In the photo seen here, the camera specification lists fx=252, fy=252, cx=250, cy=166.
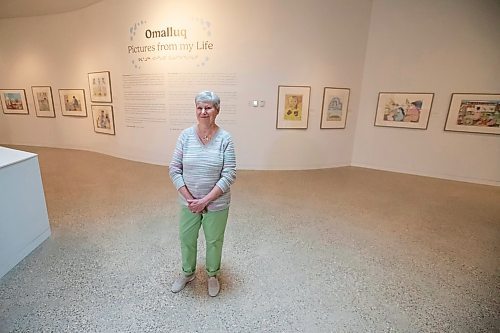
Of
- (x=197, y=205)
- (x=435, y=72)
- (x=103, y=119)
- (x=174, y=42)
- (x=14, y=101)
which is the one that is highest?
(x=174, y=42)

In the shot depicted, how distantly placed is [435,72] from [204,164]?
6.14m

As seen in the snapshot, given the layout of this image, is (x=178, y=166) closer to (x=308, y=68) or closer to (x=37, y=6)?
(x=308, y=68)

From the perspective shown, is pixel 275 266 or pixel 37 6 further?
pixel 37 6

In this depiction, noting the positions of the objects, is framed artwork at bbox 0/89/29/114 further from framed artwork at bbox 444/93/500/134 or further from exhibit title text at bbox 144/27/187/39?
framed artwork at bbox 444/93/500/134

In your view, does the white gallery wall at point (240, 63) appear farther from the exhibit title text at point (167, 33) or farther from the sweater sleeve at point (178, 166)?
the sweater sleeve at point (178, 166)

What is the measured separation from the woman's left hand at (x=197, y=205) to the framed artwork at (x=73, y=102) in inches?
285

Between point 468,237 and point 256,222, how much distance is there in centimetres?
283

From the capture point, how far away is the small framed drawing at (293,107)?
5.76 m

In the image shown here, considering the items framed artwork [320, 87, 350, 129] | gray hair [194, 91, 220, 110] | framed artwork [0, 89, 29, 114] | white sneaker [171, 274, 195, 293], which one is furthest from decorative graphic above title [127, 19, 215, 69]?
framed artwork [0, 89, 29, 114]

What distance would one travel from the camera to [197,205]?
6.34 feet

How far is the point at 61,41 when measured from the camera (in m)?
7.21

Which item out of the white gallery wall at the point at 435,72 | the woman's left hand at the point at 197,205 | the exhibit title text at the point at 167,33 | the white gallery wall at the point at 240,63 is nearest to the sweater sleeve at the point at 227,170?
the woman's left hand at the point at 197,205

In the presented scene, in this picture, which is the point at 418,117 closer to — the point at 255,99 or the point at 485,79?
the point at 485,79

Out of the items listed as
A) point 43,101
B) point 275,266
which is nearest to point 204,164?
point 275,266
